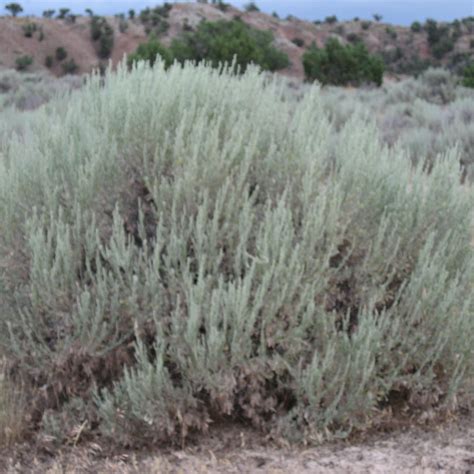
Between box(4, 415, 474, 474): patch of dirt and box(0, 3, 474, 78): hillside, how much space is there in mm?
45479

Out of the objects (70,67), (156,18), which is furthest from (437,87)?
(156,18)

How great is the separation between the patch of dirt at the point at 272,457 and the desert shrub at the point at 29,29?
175 feet

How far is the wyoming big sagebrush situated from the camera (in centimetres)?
358

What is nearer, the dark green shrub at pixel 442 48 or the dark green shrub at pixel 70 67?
the dark green shrub at pixel 70 67

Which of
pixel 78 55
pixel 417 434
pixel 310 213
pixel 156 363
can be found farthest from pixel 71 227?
pixel 78 55

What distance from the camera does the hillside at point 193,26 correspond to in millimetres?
51500

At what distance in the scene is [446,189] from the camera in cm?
458

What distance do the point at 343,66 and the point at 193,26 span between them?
93.2 ft

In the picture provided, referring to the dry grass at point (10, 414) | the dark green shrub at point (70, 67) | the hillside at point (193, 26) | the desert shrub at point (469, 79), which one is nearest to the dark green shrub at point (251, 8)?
the hillside at point (193, 26)

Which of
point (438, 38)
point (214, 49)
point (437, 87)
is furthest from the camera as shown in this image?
point (438, 38)

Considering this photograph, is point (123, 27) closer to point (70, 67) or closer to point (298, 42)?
point (70, 67)

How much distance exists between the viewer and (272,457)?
11.6 feet

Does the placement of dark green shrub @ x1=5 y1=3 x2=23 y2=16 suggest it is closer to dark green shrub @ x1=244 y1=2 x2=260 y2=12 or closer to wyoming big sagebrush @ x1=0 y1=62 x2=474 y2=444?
dark green shrub @ x1=244 y1=2 x2=260 y2=12

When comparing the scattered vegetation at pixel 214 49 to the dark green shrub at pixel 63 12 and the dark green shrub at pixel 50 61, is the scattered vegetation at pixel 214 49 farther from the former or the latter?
the dark green shrub at pixel 63 12
